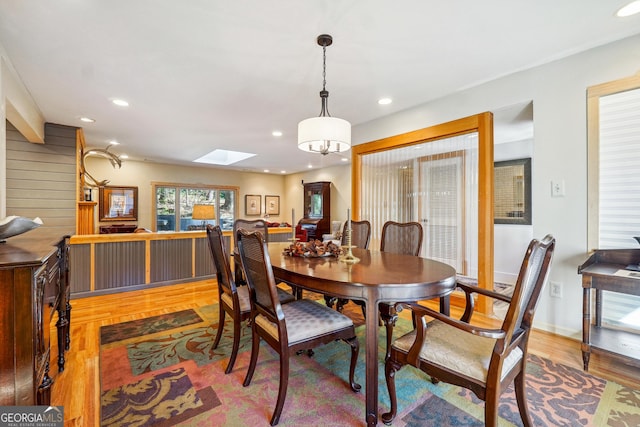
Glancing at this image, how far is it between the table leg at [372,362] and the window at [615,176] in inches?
84.9

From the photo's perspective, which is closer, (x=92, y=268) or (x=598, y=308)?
(x=598, y=308)

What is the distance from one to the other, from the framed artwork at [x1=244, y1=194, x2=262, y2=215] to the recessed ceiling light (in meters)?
8.16

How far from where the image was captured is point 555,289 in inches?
99.0

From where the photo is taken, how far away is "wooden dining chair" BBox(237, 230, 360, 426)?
4.88 feet

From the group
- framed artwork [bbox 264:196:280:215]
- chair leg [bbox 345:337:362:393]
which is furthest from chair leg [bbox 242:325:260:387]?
framed artwork [bbox 264:196:280:215]

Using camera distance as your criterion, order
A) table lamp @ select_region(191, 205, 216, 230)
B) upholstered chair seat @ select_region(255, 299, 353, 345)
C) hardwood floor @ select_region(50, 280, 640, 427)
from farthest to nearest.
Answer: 1. table lamp @ select_region(191, 205, 216, 230)
2. hardwood floor @ select_region(50, 280, 640, 427)
3. upholstered chair seat @ select_region(255, 299, 353, 345)

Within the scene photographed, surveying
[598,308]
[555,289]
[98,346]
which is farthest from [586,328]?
[98,346]

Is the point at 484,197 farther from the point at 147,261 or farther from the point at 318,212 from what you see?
the point at 318,212

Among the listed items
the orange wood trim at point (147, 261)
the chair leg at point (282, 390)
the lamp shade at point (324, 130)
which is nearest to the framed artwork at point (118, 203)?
the orange wood trim at point (147, 261)

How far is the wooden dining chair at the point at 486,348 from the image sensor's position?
3.73 feet

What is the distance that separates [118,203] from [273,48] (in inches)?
255

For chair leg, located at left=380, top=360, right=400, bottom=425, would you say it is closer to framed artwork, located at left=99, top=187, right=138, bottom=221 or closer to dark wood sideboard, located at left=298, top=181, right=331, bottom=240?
dark wood sideboard, located at left=298, top=181, right=331, bottom=240

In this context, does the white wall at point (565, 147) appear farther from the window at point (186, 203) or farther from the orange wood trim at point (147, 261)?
the window at point (186, 203)

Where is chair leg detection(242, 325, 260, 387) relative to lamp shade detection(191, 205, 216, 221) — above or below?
below
